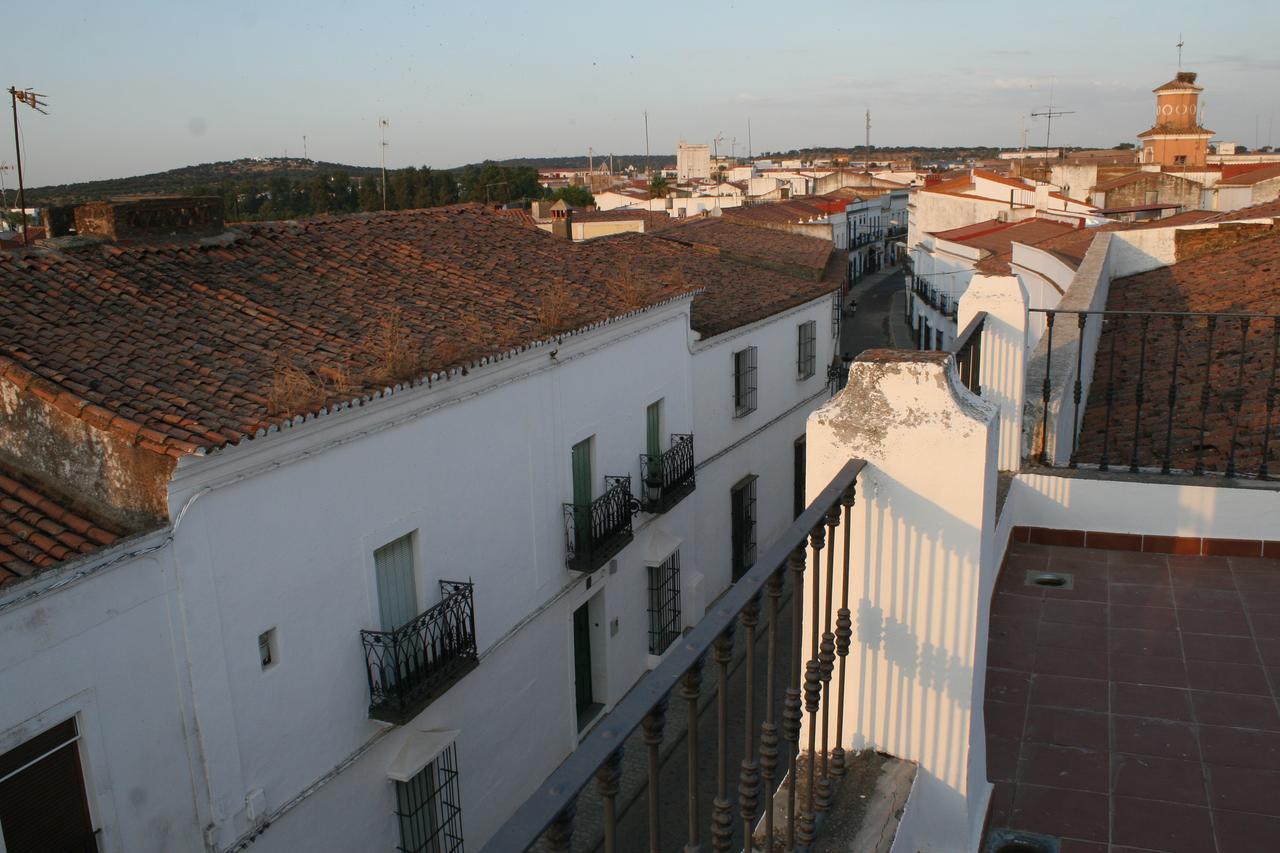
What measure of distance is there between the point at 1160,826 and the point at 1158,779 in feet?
0.82

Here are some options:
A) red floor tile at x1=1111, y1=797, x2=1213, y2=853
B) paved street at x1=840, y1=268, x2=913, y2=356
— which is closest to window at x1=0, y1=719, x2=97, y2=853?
red floor tile at x1=1111, y1=797, x2=1213, y2=853

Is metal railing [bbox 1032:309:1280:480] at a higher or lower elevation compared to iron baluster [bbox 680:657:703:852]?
lower

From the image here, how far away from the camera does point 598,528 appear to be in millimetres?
12008

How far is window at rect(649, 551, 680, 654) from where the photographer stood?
14.4 metres

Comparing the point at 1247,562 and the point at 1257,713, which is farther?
the point at 1247,562

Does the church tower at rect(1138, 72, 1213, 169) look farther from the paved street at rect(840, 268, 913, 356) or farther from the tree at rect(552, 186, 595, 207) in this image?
the tree at rect(552, 186, 595, 207)

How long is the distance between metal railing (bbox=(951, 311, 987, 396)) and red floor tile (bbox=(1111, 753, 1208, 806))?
1.44 meters

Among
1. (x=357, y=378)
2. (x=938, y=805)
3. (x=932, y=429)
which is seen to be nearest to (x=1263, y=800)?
(x=938, y=805)

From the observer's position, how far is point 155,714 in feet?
21.1

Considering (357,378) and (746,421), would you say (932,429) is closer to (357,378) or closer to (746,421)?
(357,378)

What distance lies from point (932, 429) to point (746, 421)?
49.1 ft

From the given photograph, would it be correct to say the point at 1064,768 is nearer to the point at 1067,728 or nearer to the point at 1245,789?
the point at 1067,728

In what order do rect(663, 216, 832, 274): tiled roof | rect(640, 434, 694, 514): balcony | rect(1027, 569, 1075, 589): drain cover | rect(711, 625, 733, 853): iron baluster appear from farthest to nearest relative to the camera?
1. rect(663, 216, 832, 274): tiled roof
2. rect(640, 434, 694, 514): balcony
3. rect(1027, 569, 1075, 589): drain cover
4. rect(711, 625, 733, 853): iron baluster

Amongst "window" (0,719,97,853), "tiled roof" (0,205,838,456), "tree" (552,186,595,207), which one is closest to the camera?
"window" (0,719,97,853)
